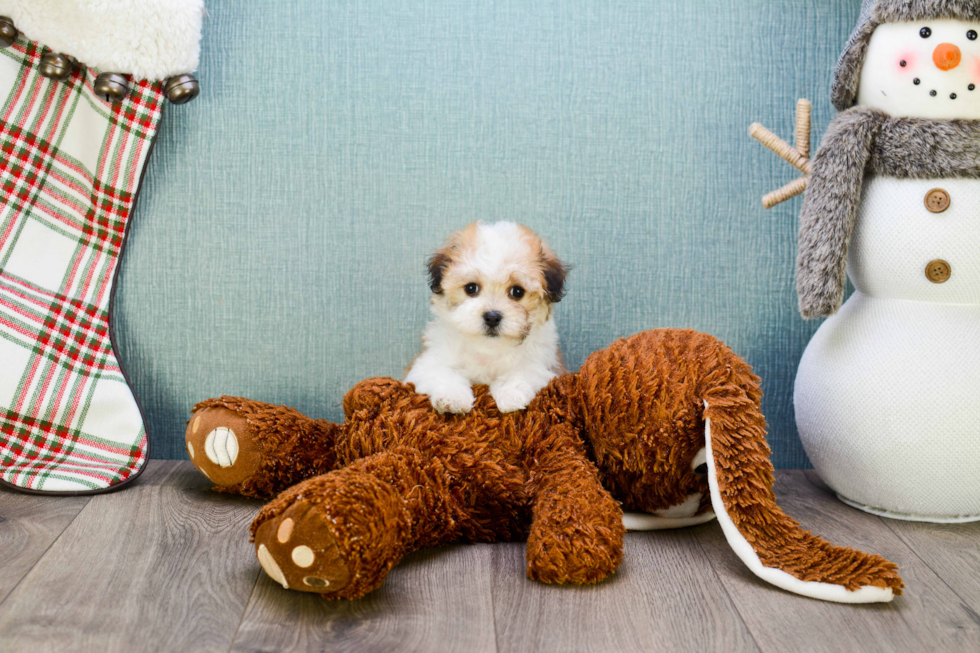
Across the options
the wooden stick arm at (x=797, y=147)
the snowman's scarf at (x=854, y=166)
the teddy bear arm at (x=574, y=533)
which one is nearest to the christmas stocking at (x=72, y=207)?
the teddy bear arm at (x=574, y=533)

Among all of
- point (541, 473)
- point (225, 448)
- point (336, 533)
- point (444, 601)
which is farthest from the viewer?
point (225, 448)

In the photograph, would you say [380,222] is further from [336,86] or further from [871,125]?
[871,125]

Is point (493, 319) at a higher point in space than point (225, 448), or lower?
higher

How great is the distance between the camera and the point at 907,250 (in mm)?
1387

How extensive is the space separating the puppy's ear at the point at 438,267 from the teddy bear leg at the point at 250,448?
37 cm

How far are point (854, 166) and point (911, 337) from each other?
12.3 inches

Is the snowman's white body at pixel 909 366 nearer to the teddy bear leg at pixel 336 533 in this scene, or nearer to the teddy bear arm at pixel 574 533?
the teddy bear arm at pixel 574 533

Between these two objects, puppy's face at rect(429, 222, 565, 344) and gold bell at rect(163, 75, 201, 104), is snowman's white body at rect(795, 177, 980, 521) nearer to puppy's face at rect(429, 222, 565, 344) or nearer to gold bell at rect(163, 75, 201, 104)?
puppy's face at rect(429, 222, 565, 344)

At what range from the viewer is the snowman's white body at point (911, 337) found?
135 cm

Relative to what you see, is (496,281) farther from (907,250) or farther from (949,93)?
(949,93)

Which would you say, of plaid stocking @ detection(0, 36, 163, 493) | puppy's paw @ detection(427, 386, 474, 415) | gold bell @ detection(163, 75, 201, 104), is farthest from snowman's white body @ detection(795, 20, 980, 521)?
plaid stocking @ detection(0, 36, 163, 493)

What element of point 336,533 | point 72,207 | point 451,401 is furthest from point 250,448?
point 72,207

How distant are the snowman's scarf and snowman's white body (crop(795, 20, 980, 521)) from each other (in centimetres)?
3

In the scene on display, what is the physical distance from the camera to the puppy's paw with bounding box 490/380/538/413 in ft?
4.53
